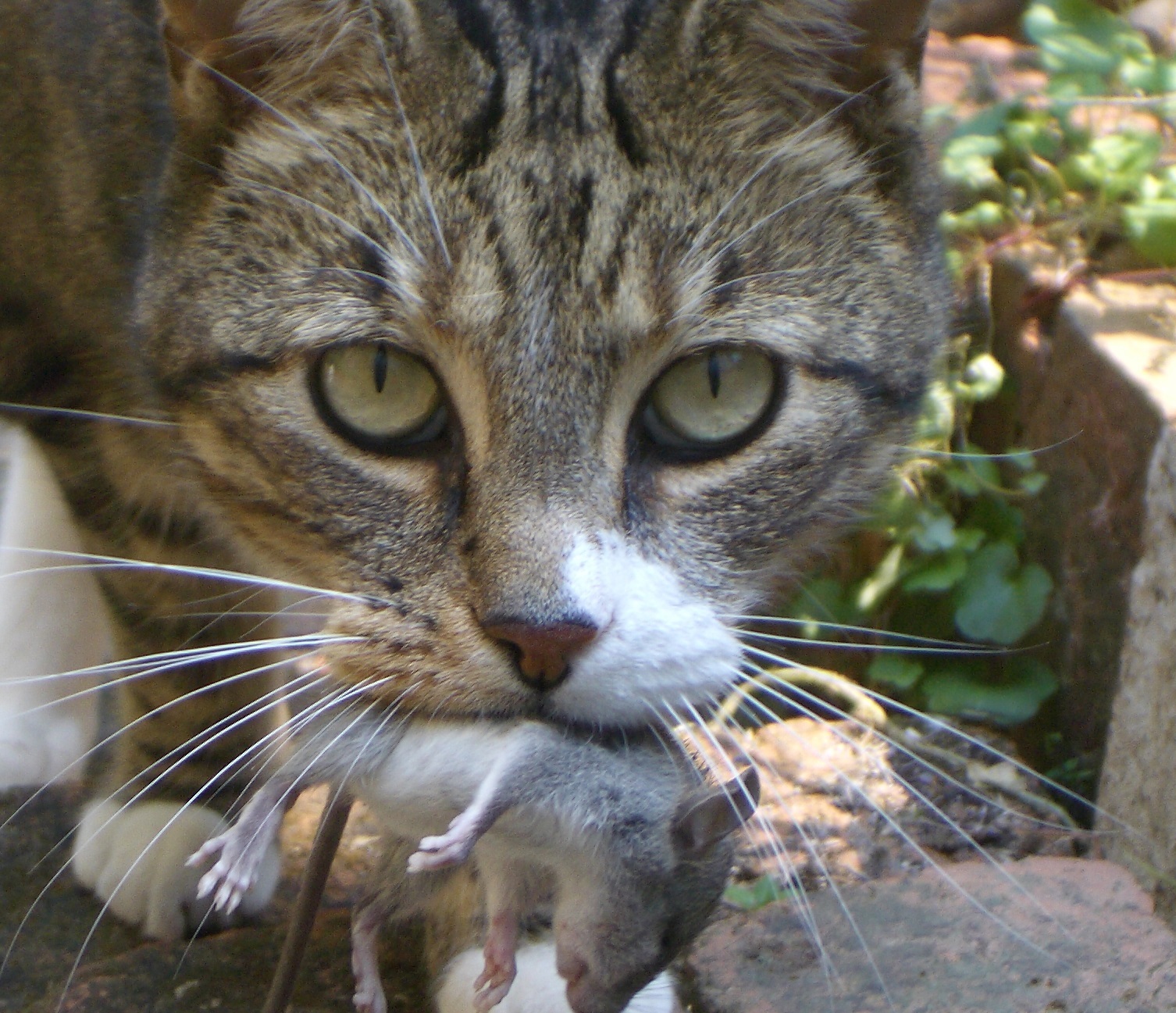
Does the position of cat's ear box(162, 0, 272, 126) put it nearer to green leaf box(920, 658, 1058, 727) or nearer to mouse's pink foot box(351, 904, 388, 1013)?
mouse's pink foot box(351, 904, 388, 1013)

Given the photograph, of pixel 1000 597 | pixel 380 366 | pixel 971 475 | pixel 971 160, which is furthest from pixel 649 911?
pixel 971 160

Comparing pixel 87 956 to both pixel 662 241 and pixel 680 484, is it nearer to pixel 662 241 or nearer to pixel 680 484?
Result: pixel 680 484

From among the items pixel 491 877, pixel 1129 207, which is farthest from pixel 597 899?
pixel 1129 207

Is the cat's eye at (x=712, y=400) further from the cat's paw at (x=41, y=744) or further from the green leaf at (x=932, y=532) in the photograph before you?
the cat's paw at (x=41, y=744)

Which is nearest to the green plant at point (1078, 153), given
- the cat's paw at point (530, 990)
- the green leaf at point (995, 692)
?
the green leaf at point (995, 692)

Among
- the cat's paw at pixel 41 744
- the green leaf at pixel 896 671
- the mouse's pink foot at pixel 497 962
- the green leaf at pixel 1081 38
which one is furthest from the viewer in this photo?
the green leaf at pixel 1081 38

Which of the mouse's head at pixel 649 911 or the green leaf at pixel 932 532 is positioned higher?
the green leaf at pixel 932 532

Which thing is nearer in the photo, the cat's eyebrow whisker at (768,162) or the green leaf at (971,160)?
the cat's eyebrow whisker at (768,162)
